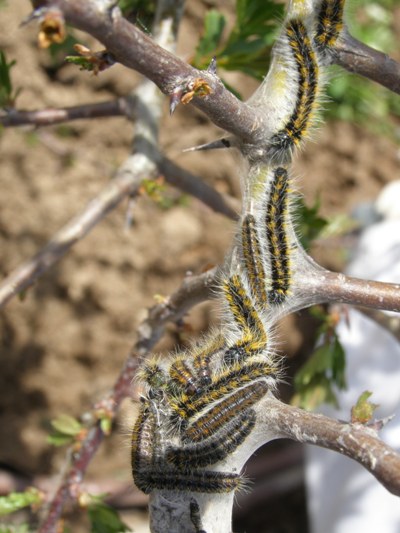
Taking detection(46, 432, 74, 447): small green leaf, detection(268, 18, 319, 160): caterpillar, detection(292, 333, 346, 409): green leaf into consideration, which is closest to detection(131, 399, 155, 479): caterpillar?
detection(268, 18, 319, 160): caterpillar

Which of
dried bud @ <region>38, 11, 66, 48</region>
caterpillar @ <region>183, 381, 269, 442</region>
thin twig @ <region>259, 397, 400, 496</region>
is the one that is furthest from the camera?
caterpillar @ <region>183, 381, 269, 442</region>

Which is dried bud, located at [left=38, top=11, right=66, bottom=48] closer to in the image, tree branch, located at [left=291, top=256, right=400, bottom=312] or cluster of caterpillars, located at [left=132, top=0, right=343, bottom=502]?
cluster of caterpillars, located at [left=132, top=0, right=343, bottom=502]

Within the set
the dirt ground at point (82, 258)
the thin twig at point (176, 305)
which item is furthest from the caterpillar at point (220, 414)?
the dirt ground at point (82, 258)

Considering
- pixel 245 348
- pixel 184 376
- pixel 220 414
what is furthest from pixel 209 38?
pixel 220 414

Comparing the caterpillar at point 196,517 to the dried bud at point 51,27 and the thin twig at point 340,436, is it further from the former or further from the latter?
the dried bud at point 51,27

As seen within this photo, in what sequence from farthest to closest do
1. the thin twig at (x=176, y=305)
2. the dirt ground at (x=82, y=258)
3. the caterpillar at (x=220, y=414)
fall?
the dirt ground at (x=82, y=258)
the thin twig at (x=176, y=305)
the caterpillar at (x=220, y=414)
